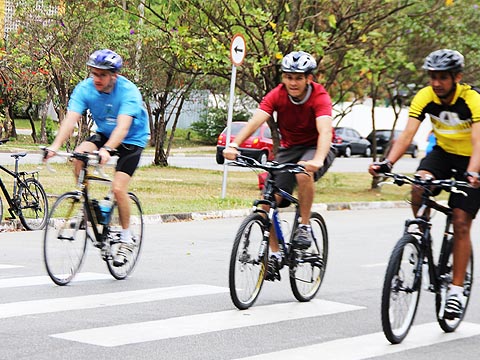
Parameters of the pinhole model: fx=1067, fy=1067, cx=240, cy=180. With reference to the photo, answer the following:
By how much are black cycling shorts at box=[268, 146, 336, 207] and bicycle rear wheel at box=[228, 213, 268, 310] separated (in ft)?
1.41

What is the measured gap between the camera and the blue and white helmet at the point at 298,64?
8.23m

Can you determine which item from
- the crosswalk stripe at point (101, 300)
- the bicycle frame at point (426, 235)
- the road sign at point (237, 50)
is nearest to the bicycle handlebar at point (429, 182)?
the bicycle frame at point (426, 235)

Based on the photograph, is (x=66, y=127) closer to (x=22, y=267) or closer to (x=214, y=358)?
(x=22, y=267)

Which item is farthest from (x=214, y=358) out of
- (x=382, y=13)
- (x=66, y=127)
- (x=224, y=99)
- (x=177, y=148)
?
(x=224, y=99)

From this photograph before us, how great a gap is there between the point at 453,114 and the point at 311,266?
2.12m

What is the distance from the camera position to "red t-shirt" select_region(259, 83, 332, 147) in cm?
841

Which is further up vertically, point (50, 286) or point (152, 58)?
point (152, 58)

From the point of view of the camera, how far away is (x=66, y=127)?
357 inches

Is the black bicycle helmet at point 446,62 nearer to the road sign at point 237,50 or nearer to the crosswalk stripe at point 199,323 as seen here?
the crosswalk stripe at point 199,323

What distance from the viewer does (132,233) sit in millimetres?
9773

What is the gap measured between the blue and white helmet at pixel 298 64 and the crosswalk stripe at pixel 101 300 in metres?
2.06

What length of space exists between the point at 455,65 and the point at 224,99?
1685 inches

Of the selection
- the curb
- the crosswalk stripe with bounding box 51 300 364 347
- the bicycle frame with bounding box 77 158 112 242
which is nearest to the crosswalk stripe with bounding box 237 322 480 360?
the crosswalk stripe with bounding box 51 300 364 347

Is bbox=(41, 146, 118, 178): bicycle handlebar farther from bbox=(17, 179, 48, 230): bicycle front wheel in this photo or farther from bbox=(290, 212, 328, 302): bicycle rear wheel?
bbox=(17, 179, 48, 230): bicycle front wheel
